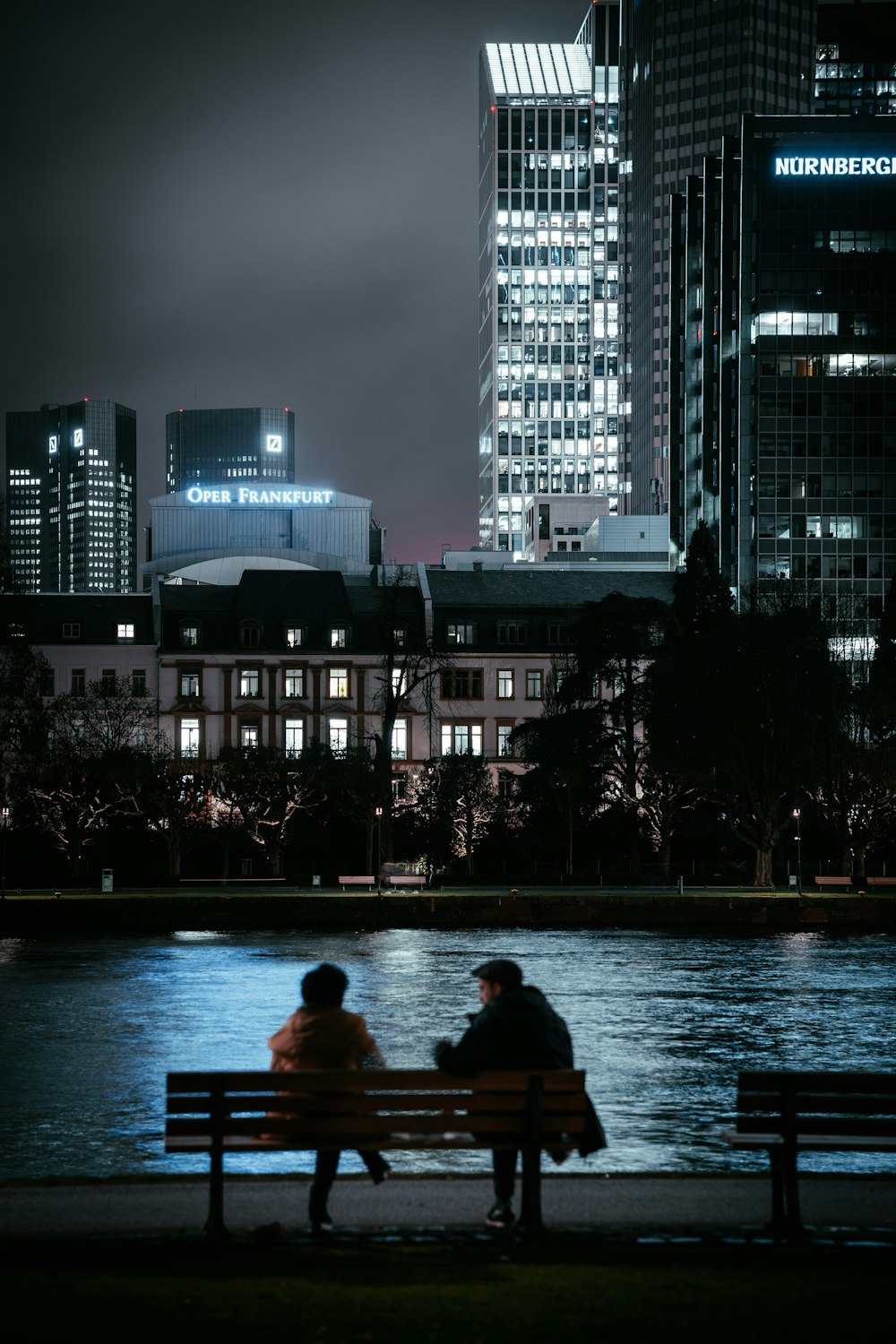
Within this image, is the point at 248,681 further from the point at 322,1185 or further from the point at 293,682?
the point at 322,1185

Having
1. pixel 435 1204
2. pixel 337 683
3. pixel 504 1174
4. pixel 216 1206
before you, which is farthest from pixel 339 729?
pixel 216 1206

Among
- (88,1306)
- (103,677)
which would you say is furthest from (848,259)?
(88,1306)

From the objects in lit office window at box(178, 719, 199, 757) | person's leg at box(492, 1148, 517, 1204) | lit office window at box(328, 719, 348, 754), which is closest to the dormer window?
lit office window at box(328, 719, 348, 754)

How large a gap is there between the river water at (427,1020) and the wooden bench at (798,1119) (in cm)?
565

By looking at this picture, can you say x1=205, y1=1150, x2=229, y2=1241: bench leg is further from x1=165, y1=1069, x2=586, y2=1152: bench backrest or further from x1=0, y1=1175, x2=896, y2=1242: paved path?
x1=0, y1=1175, x2=896, y2=1242: paved path

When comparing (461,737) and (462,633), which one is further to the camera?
(462,633)

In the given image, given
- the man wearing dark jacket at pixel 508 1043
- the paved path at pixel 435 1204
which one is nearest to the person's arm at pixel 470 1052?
the man wearing dark jacket at pixel 508 1043

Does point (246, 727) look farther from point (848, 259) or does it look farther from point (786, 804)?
point (848, 259)

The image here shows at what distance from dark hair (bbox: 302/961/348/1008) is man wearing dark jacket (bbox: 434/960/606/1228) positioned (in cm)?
82

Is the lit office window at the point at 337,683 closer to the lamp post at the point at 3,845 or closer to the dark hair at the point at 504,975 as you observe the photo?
the lamp post at the point at 3,845

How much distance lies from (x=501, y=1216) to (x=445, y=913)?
2063 inches

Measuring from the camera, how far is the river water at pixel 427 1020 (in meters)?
19.6

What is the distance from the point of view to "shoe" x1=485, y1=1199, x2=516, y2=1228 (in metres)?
11.4

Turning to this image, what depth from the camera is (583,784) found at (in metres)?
83.6
